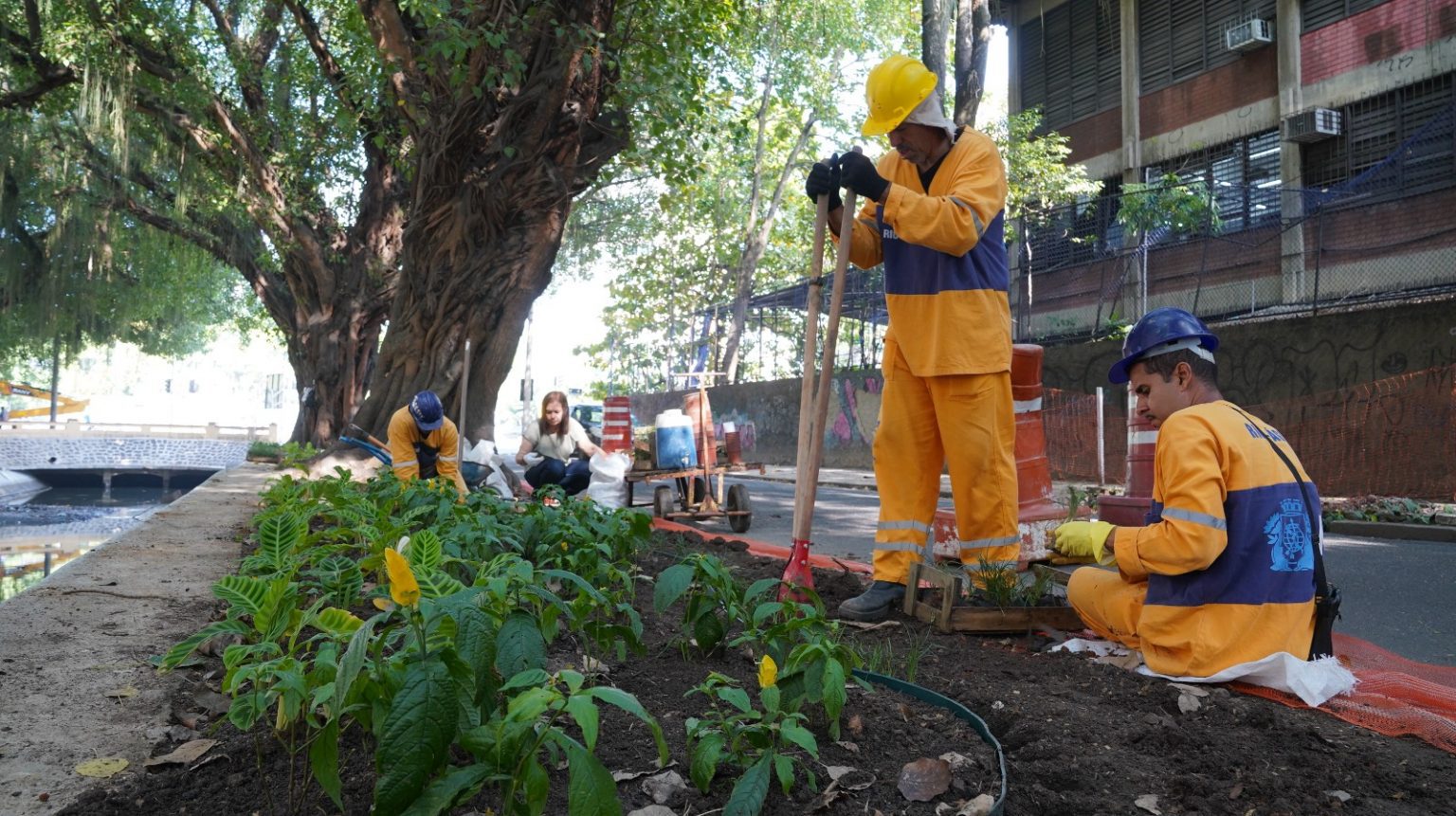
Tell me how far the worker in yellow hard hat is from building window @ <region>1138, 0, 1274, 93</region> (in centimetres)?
1553

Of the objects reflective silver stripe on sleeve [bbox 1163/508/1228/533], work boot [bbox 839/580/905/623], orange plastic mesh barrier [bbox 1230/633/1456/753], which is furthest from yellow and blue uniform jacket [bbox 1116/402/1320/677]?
work boot [bbox 839/580/905/623]

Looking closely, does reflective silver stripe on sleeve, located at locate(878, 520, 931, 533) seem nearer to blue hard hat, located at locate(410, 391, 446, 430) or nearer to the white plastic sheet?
the white plastic sheet

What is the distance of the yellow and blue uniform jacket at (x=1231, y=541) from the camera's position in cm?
289

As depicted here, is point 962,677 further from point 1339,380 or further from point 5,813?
point 1339,380

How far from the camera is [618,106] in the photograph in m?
10.5

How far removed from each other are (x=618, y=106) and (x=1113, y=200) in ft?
35.3

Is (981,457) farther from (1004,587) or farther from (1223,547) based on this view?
(1223,547)

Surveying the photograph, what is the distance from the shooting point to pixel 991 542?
414cm

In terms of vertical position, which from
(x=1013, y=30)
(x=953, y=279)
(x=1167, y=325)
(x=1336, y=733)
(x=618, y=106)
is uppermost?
(x=1013, y=30)

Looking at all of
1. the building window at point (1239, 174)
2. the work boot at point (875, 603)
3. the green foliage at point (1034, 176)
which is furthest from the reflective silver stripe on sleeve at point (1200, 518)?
the green foliage at point (1034, 176)

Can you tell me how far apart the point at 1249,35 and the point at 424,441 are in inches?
576

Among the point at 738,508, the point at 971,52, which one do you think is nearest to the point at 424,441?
the point at 738,508

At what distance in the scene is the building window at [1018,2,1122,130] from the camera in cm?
1972

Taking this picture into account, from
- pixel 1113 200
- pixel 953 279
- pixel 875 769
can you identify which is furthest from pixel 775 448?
pixel 875 769
